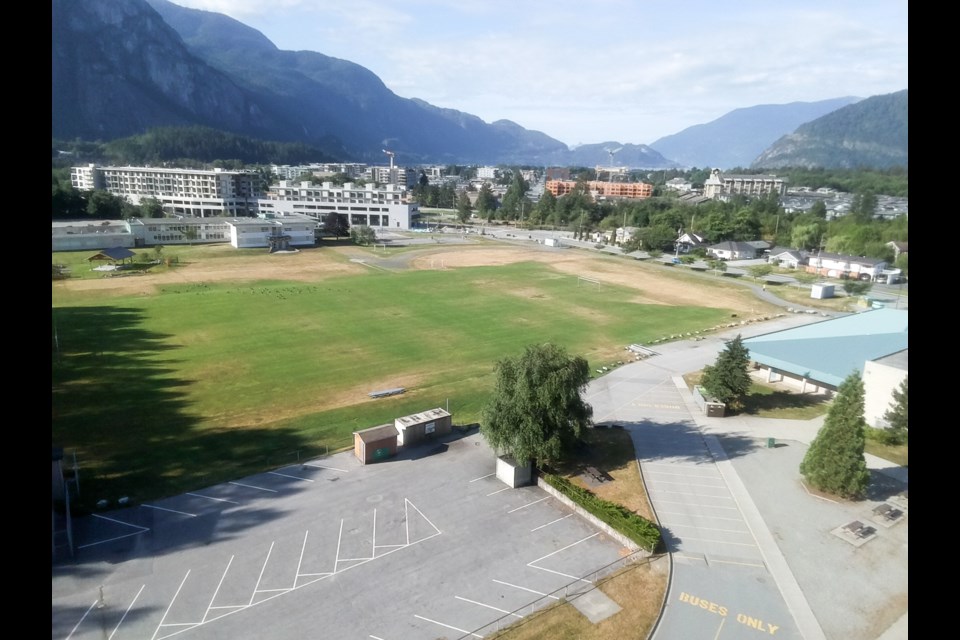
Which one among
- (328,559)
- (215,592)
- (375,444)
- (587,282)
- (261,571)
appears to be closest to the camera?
(215,592)

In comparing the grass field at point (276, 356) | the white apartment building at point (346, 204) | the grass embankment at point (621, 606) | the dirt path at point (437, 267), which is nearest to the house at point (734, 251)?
the dirt path at point (437, 267)

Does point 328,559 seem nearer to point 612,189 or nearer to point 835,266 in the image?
point 835,266

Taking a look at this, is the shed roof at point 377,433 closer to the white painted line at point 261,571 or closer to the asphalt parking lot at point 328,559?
the asphalt parking lot at point 328,559

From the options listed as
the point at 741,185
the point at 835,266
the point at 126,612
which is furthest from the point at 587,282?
the point at 741,185
